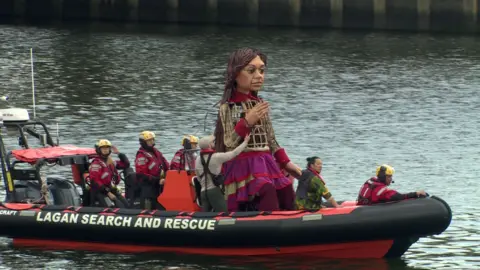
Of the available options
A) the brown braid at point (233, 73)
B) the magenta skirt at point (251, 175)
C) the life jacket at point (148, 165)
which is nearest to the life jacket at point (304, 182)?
the magenta skirt at point (251, 175)

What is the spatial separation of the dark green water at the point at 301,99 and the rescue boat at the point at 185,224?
21cm

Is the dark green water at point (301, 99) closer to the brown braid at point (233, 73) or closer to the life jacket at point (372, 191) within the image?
the life jacket at point (372, 191)

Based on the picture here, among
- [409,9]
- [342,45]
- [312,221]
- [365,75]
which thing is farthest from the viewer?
[409,9]

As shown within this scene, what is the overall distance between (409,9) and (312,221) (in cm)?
4133

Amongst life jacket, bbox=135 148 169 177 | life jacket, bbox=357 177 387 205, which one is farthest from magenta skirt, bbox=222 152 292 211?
life jacket, bbox=135 148 169 177

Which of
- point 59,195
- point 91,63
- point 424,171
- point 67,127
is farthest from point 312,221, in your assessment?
point 91,63

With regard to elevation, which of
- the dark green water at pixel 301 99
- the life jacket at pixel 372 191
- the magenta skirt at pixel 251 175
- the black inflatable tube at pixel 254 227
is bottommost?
the dark green water at pixel 301 99

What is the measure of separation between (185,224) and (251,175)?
1168 mm

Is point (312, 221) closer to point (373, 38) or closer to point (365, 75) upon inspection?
point (365, 75)

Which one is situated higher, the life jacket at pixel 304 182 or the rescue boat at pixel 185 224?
the life jacket at pixel 304 182

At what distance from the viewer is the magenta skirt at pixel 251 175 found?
17359 mm

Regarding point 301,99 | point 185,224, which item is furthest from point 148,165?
point 301,99

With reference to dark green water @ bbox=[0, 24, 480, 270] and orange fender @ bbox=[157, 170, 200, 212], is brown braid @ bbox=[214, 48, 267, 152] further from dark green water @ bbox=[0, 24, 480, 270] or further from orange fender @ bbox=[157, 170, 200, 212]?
dark green water @ bbox=[0, 24, 480, 270]

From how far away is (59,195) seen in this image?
19469 millimetres
